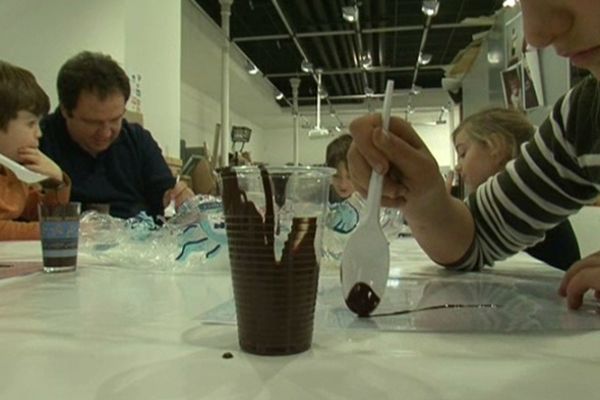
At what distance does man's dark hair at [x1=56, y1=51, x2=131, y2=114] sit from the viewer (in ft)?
6.02

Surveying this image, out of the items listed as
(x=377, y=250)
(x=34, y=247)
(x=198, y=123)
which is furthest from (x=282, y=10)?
(x=377, y=250)

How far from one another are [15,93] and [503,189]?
1.35 m

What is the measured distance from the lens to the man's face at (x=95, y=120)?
→ 6.02 ft

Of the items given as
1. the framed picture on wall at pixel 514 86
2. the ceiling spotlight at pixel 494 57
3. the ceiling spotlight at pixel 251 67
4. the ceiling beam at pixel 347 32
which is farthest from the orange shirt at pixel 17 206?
the ceiling spotlight at pixel 251 67

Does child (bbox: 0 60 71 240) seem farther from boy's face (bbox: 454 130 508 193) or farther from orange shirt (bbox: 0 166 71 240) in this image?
boy's face (bbox: 454 130 508 193)

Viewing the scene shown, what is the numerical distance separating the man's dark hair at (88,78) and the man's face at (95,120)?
19mm

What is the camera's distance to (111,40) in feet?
8.41

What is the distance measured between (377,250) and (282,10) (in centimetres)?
475

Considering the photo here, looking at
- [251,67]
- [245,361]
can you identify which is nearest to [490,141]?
[245,361]

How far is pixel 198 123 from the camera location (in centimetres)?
763

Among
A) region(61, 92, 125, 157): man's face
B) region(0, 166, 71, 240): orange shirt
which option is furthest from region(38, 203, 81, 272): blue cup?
region(61, 92, 125, 157): man's face

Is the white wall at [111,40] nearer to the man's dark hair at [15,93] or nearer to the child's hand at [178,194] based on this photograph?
the man's dark hair at [15,93]

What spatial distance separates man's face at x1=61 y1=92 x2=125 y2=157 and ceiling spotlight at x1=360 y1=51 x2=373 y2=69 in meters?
5.10

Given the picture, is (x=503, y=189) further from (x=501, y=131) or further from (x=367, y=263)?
(x=501, y=131)
